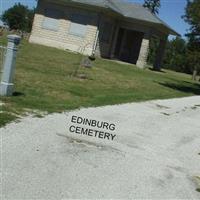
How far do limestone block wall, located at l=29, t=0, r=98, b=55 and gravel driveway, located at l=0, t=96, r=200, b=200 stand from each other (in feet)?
84.5

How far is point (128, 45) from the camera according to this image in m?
46.0

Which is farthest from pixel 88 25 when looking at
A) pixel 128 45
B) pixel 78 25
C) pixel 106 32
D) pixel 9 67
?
pixel 9 67

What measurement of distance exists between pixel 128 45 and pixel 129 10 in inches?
176

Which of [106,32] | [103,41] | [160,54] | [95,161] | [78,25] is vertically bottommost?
[95,161]

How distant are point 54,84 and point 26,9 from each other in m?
77.7

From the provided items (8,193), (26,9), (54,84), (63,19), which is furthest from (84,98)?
(26,9)

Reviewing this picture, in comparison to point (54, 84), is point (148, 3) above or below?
above

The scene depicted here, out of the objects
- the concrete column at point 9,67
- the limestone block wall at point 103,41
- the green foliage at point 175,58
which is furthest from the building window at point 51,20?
the concrete column at point 9,67

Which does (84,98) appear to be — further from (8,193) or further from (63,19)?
(63,19)

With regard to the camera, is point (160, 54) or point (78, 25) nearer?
point (78, 25)

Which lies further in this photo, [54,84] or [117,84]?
[117,84]

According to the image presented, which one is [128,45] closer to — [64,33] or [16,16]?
[64,33]

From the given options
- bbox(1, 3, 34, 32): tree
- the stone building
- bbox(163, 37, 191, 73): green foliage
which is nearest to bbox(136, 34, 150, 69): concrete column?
the stone building

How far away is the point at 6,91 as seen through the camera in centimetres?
1169
